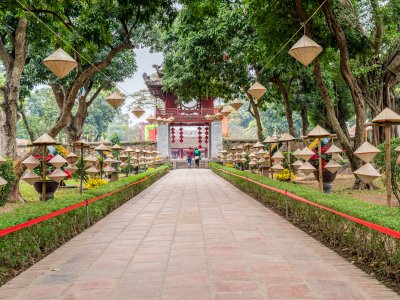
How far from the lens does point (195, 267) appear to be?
12.3 ft

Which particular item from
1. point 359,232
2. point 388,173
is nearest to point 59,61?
point 359,232

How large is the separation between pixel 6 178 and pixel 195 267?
6.36m

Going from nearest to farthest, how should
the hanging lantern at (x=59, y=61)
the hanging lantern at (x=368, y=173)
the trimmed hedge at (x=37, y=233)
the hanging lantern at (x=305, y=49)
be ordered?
1. the trimmed hedge at (x=37, y=233)
2. the hanging lantern at (x=368, y=173)
3. the hanging lantern at (x=59, y=61)
4. the hanging lantern at (x=305, y=49)

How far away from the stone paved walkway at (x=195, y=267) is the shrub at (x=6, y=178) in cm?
299

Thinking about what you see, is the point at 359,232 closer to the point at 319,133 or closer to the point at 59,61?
the point at 319,133

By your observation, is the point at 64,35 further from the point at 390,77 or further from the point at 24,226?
the point at 390,77

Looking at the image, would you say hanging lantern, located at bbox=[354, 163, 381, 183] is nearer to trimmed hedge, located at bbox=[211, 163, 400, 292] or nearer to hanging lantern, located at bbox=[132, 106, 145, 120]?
trimmed hedge, located at bbox=[211, 163, 400, 292]

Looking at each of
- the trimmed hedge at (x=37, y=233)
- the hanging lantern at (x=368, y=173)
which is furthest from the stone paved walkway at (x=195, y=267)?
the hanging lantern at (x=368, y=173)

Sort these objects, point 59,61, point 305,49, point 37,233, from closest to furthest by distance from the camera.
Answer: point 37,233 < point 59,61 < point 305,49

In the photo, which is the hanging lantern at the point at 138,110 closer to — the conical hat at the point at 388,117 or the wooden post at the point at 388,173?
the conical hat at the point at 388,117

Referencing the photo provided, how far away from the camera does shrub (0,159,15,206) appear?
795 centimetres

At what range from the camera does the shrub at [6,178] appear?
7953 mm

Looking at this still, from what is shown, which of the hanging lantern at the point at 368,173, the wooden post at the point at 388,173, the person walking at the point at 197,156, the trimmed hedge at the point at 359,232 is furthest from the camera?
the person walking at the point at 197,156

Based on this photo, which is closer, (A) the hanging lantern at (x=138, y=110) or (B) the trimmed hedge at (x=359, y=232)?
(B) the trimmed hedge at (x=359, y=232)
